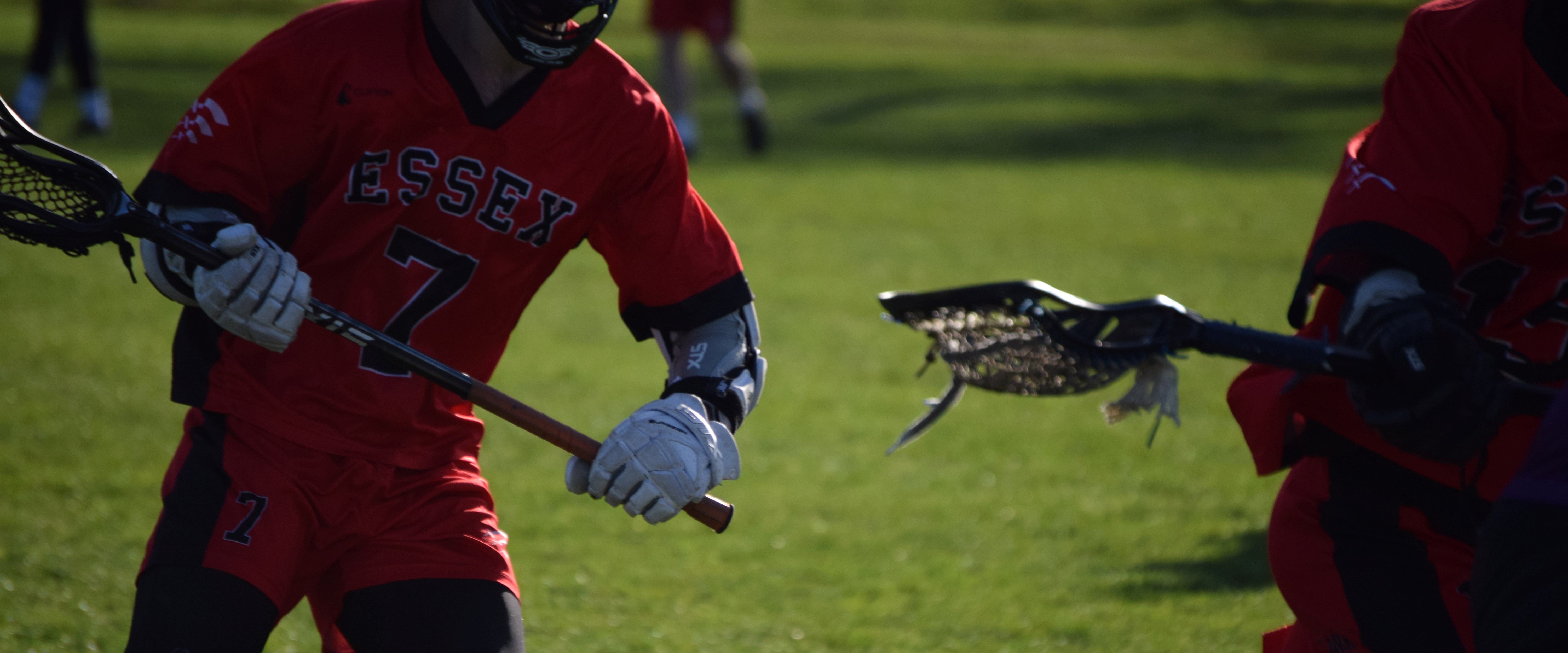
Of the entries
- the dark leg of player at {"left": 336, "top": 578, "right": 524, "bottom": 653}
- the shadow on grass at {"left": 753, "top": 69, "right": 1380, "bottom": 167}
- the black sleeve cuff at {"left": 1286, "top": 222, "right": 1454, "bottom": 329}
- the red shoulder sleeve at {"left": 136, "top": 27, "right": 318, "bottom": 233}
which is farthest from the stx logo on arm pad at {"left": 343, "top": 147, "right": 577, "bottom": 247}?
the shadow on grass at {"left": 753, "top": 69, "right": 1380, "bottom": 167}

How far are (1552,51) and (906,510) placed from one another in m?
3.45

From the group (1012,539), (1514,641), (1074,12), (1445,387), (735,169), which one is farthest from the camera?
(1074,12)

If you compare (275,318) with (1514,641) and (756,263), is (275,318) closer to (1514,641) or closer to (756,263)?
(1514,641)

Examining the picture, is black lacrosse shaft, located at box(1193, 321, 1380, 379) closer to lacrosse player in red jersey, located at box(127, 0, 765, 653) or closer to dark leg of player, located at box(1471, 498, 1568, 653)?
dark leg of player, located at box(1471, 498, 1568, 653)

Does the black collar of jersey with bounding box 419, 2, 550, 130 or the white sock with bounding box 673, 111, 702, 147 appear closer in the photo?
the black collar of jersey with bounding box 419, 2, 550, 130

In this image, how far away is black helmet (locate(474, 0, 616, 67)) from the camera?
2.69m

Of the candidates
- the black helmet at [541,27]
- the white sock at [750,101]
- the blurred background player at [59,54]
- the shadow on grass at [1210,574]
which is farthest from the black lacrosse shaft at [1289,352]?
the white sock at [750,101]

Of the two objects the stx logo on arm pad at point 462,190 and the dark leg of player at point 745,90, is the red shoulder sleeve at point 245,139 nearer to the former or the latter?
the stx logo on arm pad at point 462,190

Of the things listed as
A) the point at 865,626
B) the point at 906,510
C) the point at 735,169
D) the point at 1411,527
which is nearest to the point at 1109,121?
the point at 735,169

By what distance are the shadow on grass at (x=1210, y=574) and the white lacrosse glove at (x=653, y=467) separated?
265cm

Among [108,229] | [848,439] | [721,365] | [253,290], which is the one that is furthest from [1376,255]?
[848,439]

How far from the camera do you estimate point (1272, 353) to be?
246 centimetres

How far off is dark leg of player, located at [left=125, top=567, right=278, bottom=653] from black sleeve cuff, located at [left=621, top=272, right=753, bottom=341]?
942 mm

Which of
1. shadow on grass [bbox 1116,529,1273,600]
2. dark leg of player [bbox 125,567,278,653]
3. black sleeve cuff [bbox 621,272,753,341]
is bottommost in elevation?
shadow on grass [bbox 1116,529,1273,600]
